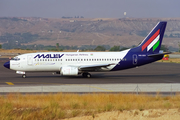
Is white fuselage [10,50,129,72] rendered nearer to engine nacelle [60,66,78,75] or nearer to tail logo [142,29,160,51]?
engine nacelle [60,66,78,75]

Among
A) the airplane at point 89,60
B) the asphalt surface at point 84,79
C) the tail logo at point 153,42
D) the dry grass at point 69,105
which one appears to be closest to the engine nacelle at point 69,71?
the airplane at point 89,60

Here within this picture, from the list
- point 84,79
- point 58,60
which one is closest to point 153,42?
point 84,79

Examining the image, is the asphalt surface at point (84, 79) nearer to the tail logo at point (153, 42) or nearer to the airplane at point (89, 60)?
the airplane at point (89, 60)

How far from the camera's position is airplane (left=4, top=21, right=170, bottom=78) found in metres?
36.8

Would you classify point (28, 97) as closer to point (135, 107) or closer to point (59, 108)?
point (59, 108)

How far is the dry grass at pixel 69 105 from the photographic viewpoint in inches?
639

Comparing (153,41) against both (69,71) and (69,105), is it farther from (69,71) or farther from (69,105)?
(69,105)

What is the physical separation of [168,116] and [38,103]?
27.1ft

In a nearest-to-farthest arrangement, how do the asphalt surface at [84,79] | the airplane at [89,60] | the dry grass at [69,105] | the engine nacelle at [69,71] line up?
the dry grass at [69,105] < the asphalt surface at [84,79] < the engine nacelle at [69,71] < the airplane at [89,60]

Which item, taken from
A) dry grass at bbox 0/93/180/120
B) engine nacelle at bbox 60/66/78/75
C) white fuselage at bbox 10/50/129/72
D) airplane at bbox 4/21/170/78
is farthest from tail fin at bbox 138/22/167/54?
dry grass at bbox 0/93/180/120

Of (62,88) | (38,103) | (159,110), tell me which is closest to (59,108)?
(38,103)

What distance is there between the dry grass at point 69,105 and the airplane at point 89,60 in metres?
16.1

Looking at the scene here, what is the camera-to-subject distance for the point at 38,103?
720 inches

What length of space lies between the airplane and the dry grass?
16.1m
